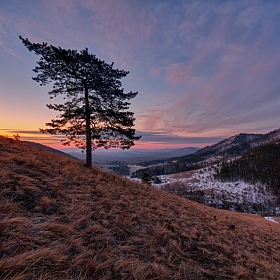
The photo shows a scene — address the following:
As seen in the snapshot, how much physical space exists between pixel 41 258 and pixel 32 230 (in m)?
1.25

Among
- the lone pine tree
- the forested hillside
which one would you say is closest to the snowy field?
the forested hillside

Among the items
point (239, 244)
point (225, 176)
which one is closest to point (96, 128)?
point (239, 244)

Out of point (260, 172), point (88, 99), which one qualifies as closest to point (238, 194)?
point (260, 172)

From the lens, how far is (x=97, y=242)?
16.7 feet

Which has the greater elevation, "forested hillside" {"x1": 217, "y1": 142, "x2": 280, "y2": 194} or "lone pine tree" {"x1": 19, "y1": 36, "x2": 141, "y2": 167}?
"lone pine tree" {"x1": 19, "y1": 36, "x2": 141, "y2": 167}

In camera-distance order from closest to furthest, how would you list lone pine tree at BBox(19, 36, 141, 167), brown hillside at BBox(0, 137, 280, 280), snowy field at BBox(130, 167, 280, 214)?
1. brown hillside at BBox(0, 137, 280, 280)
2. lone pine tree at BBox(19, 36, 141, 167)
3. snowy field at BBox(130, 167, 280, 214)

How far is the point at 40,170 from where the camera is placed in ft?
32.3

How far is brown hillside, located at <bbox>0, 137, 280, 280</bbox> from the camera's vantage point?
12.5 ft

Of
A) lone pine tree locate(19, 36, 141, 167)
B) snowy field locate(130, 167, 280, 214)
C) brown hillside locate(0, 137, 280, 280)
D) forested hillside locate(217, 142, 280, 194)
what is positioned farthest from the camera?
forested hillside locate(217, 142, 280, 194)

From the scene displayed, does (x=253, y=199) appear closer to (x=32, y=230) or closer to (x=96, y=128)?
(x=96, y=128)

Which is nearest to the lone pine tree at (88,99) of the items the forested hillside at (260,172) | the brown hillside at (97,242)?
the brown hillside at (97,242)

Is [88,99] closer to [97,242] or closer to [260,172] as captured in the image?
[97,242]

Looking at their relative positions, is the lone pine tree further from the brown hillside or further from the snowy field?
the snowy field

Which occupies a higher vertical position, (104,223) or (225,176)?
(104,223)
